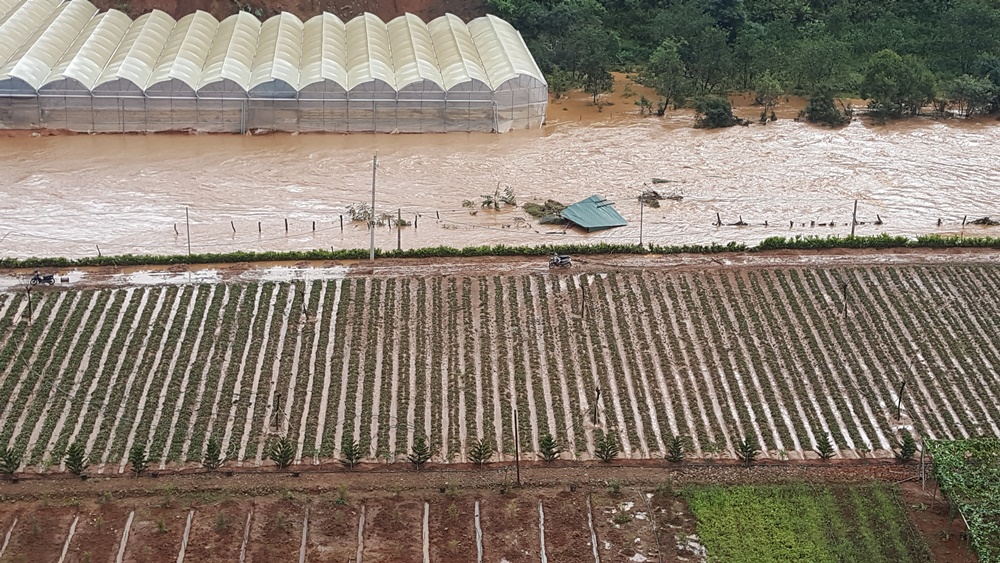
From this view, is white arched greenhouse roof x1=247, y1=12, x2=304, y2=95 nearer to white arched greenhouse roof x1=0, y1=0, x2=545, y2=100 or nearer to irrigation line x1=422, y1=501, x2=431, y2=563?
white arched greenhouse roof x1=0, y1=0, x2=545, y2=100

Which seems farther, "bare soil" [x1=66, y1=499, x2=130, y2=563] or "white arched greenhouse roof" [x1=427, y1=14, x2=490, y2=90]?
"white arched greenhouse roof" [x1=427, y1=14, x2=490, y2=90]

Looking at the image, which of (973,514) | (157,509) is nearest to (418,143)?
(157,509)

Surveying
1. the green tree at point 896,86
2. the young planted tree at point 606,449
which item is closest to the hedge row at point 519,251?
the young planted tree at point 606,449

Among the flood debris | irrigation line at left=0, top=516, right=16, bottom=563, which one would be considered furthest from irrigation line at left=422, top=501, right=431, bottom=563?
the flood debris

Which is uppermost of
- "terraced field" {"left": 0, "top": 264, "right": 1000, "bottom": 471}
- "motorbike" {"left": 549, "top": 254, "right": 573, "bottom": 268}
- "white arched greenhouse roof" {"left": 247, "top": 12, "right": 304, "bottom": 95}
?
"white arched greenhouse roof" {"left": 247, "top": 12, "right": 304, "bottom": 95}

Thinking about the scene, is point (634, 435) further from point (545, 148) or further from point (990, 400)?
point (545, 148)

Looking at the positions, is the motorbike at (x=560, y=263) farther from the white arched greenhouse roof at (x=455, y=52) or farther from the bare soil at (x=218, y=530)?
the white arched greenhouse roof at (x=455, y=52)

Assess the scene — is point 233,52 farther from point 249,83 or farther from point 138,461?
point 138,461
